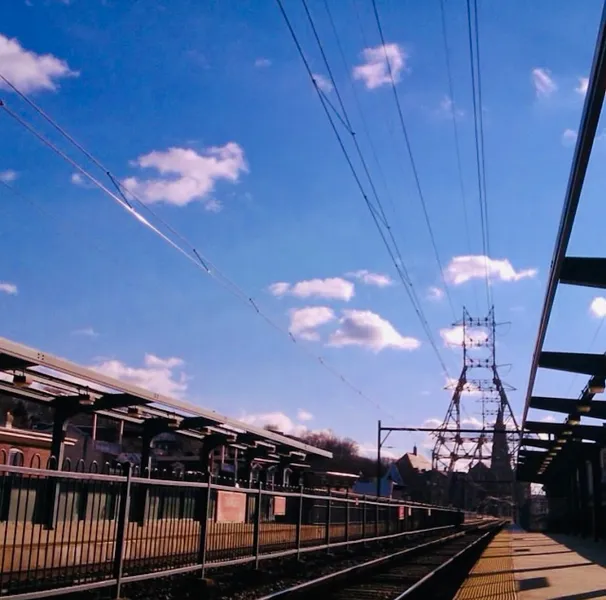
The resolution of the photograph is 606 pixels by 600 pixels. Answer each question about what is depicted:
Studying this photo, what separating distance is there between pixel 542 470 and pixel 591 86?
180ft

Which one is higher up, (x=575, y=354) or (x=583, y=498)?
(x=575, y=354)

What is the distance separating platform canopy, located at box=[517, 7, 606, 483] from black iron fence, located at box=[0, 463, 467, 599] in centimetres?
690

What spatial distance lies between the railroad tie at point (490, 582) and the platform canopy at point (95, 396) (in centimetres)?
736

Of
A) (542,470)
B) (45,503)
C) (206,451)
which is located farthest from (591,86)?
(542,470)

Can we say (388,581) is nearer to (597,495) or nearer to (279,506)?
(279,506)

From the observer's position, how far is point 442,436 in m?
93.6

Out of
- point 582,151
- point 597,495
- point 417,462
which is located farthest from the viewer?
point 417,462

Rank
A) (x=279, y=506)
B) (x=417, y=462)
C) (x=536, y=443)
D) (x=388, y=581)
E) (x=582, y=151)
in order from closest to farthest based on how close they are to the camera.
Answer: (x=582, y=151) < (x=279, y=506) < (x=388, y=581) < (x=536, y=443) < (x=417, y=462)

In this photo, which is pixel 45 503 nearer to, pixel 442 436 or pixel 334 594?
pixel 334 594

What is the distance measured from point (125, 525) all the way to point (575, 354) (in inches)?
588

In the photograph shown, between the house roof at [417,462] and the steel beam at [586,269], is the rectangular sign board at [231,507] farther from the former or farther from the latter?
the house roof at [417,462]

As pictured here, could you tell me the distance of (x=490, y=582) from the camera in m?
16.9

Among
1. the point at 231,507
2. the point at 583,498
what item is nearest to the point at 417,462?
the point at 583,498

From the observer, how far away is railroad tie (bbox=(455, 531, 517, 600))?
14.4 m
